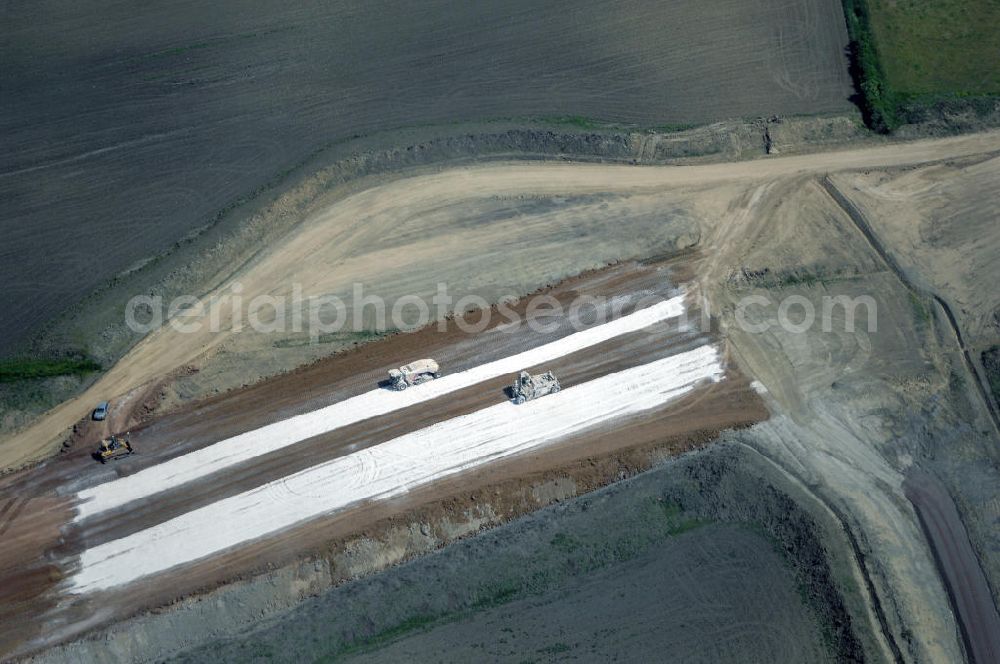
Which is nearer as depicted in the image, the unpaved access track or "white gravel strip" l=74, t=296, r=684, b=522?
the unpaved access track

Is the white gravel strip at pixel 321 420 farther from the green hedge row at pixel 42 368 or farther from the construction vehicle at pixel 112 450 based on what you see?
the green hedge row at pixel 42 368

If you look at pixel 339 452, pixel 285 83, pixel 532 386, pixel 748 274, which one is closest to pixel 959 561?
pixel 748 274

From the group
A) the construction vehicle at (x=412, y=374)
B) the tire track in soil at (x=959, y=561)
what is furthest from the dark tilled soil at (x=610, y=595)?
the construction vehicle at (x=412, y=374)

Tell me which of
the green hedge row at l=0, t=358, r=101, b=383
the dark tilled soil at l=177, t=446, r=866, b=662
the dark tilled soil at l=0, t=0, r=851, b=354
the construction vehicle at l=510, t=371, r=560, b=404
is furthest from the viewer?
the dark tilled soil at l=0, t=0, r=851, b=354

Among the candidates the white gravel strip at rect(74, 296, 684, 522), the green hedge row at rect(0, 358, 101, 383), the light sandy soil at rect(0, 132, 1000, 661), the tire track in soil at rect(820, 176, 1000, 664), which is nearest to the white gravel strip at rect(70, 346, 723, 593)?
the white gravel strip at rect(74, 296, 684, 522)

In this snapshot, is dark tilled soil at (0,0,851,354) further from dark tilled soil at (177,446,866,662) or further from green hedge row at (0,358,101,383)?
dark tilled soil at (177,446,866,662)

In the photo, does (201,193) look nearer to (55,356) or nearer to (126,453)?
(55,356)
